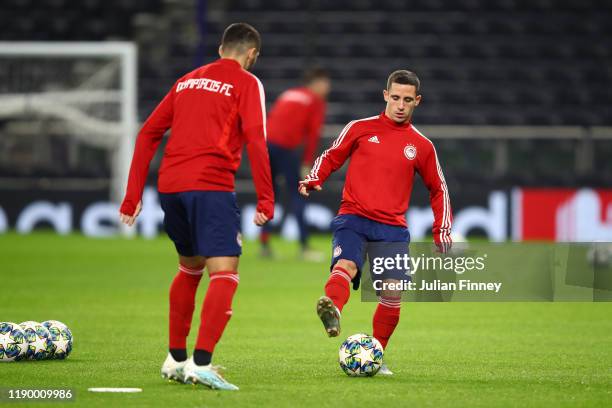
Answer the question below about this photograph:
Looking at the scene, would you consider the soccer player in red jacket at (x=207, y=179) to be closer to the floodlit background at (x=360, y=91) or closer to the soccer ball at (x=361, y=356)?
the soccer ball at (x=361, y=356)

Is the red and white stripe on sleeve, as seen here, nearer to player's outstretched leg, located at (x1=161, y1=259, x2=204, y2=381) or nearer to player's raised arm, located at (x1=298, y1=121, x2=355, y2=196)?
player's raised arm, located at (x1=298, y1=121, x2=355, y2=196)

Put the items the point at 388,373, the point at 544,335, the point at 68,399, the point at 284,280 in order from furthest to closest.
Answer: the point at 284,280 → the point at 544,335 → the point at 388,373 → the point at 68,399

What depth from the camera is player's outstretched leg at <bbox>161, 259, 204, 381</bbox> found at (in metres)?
6.62

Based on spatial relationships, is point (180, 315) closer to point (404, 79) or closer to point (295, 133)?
point (404, 79)

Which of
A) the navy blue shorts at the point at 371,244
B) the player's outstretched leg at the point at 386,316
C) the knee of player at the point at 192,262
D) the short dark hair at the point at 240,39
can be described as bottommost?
the player's outstretched leg at the point at 386,316

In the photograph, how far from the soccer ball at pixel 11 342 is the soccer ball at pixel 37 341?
37 millimetres

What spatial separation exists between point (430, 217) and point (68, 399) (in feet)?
45.4

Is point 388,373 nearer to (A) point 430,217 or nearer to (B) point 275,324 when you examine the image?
(B) point 275,324

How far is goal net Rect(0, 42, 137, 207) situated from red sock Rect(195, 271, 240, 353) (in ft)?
44.3

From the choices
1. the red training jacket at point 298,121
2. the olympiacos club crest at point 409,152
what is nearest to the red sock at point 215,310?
the olympiacos club crest at point 409,152

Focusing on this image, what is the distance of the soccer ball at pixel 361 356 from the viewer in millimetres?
6965

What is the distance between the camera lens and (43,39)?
24203 mm

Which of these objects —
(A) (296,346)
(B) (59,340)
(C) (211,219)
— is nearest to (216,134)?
(C) (211,219)

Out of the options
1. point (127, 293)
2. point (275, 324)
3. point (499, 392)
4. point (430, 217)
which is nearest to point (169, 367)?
point (499, 392)
